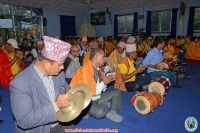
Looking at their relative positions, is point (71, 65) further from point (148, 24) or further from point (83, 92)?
point (148, 24)

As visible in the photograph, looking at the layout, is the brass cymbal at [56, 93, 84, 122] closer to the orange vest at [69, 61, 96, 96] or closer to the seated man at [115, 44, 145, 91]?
the orange vest at [69, 61, 96, 96]

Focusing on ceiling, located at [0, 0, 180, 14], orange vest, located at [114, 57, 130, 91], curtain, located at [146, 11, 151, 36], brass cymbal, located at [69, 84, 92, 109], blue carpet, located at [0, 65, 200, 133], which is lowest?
blue carpet, located at [0, 65, 200, 133]

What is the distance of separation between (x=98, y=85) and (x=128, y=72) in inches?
48.7

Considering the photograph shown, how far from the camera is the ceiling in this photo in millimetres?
12398

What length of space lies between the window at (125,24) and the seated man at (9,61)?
35.8 feet

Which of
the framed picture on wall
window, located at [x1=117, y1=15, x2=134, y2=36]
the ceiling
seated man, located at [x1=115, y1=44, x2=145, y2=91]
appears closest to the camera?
seated man, located at [x1=115, y1=44, x2=145, y2=91]

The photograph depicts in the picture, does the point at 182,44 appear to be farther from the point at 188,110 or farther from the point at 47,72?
the point at 47,72

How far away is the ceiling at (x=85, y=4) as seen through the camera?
12398 millimetres

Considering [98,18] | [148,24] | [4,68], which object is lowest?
[4,68]

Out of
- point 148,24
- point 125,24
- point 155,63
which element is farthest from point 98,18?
point 155,63

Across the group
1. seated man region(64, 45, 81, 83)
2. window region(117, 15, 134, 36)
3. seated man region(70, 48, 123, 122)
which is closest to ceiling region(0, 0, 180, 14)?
window region(117, 15, 134, 36)

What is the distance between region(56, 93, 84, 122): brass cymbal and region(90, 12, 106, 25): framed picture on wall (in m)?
14.8

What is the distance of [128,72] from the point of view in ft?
13.9

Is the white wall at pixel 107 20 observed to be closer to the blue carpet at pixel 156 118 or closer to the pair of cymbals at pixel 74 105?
the blue carpet at pixel 156 118
